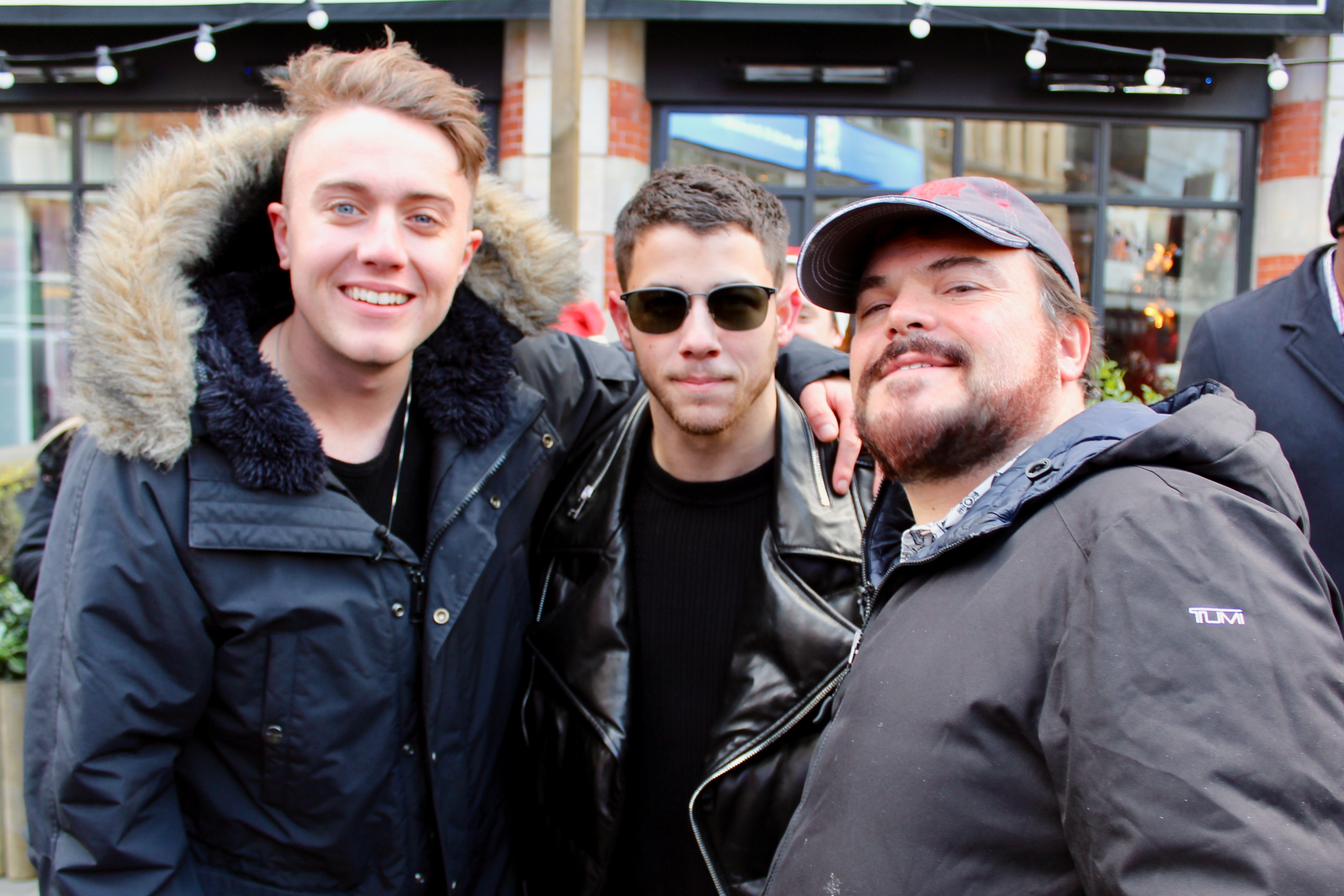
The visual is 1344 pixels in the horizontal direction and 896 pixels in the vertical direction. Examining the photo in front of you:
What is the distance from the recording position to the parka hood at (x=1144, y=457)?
112 centimetres

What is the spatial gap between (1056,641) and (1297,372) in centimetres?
215

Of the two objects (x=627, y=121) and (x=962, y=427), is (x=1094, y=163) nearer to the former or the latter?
(x=627, y=121)

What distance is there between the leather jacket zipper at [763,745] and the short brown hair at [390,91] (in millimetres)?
1501

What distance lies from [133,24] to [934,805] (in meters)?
8.98

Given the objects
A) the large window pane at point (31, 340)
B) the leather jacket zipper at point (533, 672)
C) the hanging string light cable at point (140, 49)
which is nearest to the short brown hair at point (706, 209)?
the leather jacket zipper at point (533, 672)

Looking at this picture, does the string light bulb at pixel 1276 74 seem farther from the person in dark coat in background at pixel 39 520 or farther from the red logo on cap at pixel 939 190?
the person in dark coat in background at pixel 39 520

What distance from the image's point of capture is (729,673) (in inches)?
81.2

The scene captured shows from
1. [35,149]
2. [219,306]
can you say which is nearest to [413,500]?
[219,306]

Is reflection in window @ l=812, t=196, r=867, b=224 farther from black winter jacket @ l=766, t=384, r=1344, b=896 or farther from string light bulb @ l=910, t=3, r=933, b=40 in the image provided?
black winter jacket @ l=766, t=384, r=1344, b=896

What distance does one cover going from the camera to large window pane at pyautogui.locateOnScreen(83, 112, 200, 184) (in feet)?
26.8

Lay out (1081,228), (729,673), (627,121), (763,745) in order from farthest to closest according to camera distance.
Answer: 1. (1081,228)
2. (627,121)
3. (729,673)
4. (763,745)

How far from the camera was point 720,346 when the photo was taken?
221 centimetres

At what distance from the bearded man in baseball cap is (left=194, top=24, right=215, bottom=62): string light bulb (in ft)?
23.8

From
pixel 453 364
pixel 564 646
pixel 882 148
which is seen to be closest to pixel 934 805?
pixel 564 646
